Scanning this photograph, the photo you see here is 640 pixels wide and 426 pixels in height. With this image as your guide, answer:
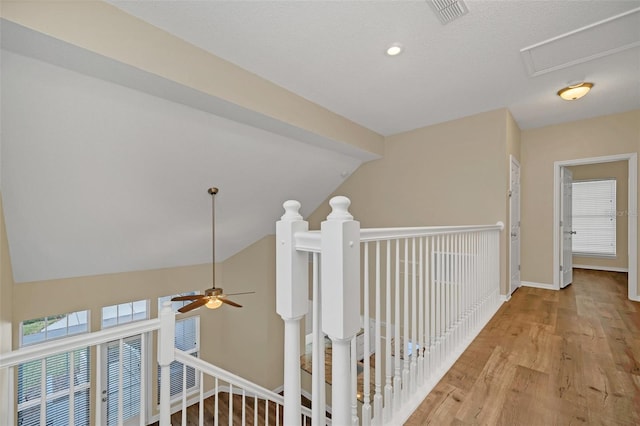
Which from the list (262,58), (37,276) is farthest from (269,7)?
(37,276)

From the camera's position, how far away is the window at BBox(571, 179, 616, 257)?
17.7 ft

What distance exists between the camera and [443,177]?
157 inches

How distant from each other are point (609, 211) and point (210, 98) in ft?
23.8

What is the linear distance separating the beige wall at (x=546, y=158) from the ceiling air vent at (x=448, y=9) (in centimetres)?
325

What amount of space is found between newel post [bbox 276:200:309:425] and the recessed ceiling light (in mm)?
1786

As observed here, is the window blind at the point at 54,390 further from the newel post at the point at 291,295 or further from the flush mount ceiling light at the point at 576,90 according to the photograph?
the flush mount ceiling light at the point at 576,90

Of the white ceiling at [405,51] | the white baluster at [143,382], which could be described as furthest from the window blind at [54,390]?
the white ceiling at [405,51]

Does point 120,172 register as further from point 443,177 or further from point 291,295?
point 443,177

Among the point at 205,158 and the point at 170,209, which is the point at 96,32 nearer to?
the point at 205,158

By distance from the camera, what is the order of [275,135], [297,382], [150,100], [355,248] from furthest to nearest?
[275,135]
[150,100]
[297,382]
[355,248]

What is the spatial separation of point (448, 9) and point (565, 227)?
13.1ft

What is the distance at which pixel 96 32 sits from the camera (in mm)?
1740

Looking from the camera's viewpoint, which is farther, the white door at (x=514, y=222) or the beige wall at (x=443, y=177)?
the white door at (x=514, y=222)

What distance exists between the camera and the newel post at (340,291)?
40.1 inches
